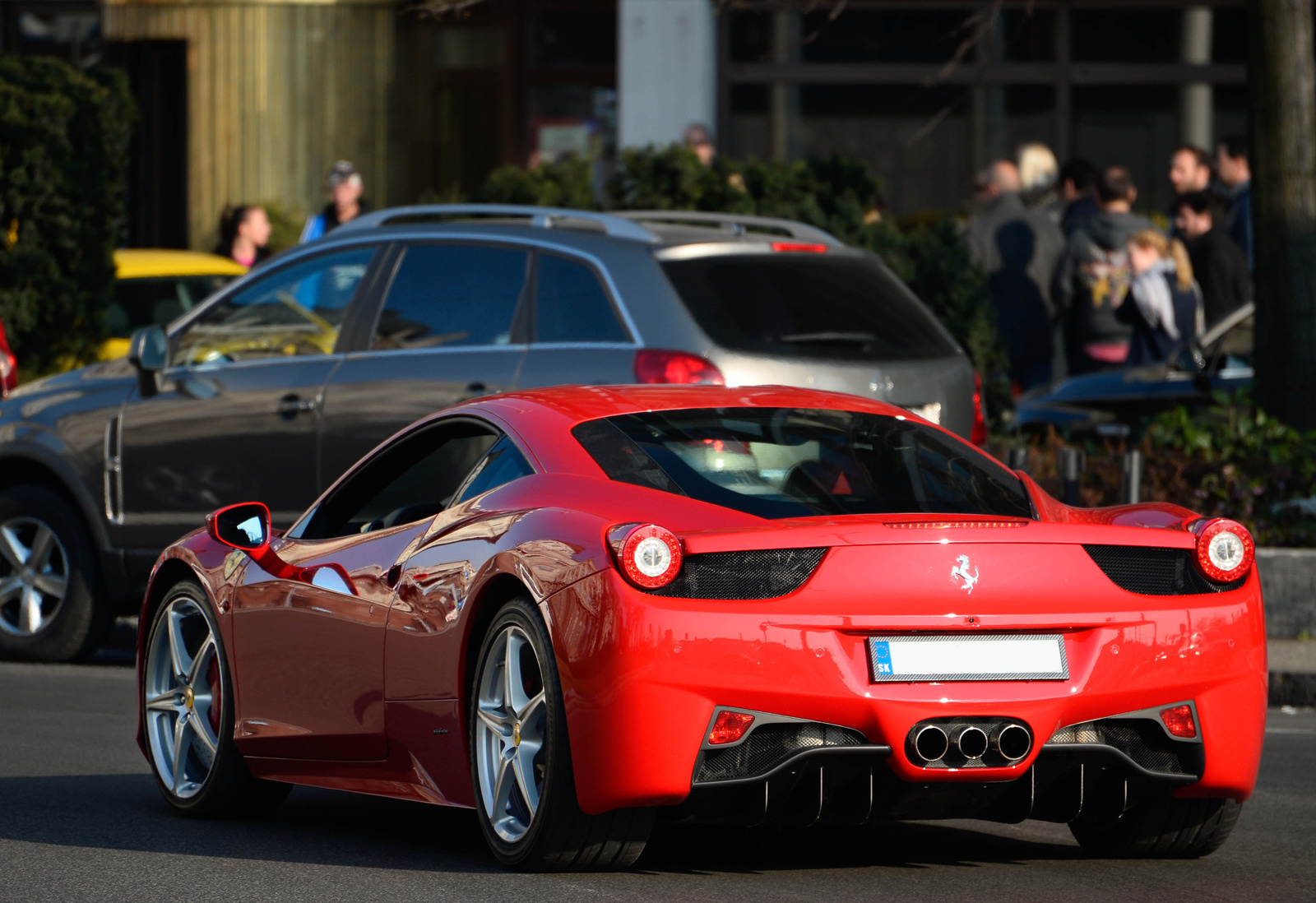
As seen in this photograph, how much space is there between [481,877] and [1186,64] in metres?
18.9

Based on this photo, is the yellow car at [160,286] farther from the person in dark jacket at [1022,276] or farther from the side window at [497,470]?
the side window at [497,470]

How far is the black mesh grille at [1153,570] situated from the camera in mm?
5770

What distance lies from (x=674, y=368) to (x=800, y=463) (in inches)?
131

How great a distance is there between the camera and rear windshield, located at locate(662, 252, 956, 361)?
9.77 meters

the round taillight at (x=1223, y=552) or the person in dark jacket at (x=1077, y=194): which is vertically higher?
the person in dark jacket at (x=1077, y=194)

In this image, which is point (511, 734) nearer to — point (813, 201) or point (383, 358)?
point (383, 358)

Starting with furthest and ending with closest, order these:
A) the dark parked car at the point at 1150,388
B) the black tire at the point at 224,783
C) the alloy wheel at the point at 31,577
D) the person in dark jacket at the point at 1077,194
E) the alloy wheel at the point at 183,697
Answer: the person in dark jacket at the point at 1077,194, the dark parked car at the point at 1150,388, the alloy wheel at the point at 31,577, the alloy wheel at the point at 183,697, the black tire at the point at 224,783

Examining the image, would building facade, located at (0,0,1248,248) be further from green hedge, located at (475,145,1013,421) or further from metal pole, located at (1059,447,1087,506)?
metal pole, located at (1059,447,1087,506)

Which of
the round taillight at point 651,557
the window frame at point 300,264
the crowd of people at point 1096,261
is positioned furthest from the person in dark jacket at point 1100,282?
the round taillight at point 651,557

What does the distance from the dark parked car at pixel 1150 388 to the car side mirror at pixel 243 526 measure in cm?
881

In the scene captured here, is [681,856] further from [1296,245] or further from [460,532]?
[1296,245]

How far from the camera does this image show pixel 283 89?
2464 centimetres

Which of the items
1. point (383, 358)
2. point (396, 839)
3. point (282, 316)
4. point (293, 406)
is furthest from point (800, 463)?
point (282, 316)

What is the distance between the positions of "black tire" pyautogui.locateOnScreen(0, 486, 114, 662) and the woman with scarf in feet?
25.5
